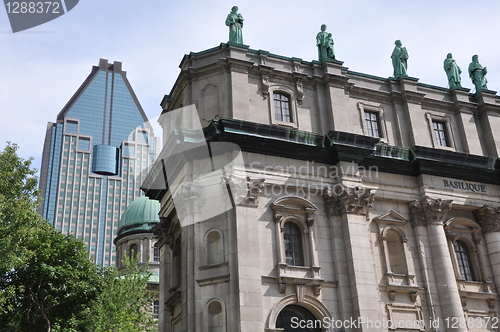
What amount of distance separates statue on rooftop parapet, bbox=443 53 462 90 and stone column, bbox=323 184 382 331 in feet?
42.9

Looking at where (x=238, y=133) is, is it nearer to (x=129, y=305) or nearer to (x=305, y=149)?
(x=305, y=149)

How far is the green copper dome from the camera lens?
73.9m

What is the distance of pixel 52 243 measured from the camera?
38.1 metres

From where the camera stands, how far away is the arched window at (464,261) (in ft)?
116

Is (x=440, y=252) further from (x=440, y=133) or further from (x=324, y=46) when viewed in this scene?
(x=324, y=46)

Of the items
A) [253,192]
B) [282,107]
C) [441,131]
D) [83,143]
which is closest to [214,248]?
[253,192]

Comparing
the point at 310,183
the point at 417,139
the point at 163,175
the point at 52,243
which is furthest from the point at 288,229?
the point at 52,243

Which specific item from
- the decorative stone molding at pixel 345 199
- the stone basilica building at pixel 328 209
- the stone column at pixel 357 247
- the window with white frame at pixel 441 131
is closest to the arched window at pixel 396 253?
the stone basilica building at pixel 328 209

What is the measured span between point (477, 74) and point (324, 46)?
495 inches

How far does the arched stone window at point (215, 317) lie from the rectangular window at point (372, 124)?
600 inches

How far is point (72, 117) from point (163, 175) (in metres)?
149

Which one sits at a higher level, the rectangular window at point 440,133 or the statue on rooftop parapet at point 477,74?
the statue on rooftop parapet at point 477,74

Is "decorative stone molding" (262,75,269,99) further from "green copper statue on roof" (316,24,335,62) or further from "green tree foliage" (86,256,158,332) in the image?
"green tree foliage" (86,256,158,332)

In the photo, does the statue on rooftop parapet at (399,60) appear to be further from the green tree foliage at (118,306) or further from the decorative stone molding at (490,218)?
the green tree foliage at (118,306)
